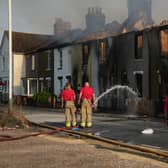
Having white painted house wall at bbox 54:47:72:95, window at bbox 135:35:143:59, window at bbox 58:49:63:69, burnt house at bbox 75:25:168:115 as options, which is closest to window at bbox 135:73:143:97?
burnt house at bbox 75:25:168:115

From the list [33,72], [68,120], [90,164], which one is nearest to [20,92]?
[33,72]

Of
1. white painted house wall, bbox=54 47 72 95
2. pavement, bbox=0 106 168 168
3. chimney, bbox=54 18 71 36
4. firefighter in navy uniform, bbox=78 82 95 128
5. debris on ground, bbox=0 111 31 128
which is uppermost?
chimney, bbox=54 18 71 36

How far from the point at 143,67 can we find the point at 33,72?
1919 centimetres

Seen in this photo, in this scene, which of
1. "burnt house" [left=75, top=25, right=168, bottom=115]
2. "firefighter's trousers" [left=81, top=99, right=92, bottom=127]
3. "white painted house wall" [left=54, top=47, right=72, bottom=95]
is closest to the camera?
"firefighter's trousers" [left=81, top=99, right=92, bottom=127]

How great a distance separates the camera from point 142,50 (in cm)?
2803

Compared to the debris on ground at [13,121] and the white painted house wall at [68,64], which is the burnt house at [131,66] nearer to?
the white painted house wall at [68,64]

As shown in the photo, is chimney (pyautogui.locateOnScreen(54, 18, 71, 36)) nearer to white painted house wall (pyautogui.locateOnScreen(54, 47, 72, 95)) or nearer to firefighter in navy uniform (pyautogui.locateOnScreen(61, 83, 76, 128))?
white painted house wall (pyautogui.locateOnScreen(54, 47, 72, 95))

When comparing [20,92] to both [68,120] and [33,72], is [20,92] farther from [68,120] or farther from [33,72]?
[68,120]

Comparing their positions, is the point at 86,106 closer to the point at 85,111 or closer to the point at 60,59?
the point at 85,111

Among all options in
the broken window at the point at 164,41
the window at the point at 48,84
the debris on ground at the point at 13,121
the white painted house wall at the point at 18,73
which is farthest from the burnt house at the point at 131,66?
the white painted house wall at the point at 18,73

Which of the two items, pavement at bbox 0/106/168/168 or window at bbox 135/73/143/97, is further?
window at bbox 135/73/143/97

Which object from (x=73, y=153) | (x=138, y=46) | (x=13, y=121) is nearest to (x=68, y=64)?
(x=138, y=46)

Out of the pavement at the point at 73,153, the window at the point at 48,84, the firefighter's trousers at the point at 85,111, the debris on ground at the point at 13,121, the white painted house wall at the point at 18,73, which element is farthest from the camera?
the white painted house wall at the point at 18,73

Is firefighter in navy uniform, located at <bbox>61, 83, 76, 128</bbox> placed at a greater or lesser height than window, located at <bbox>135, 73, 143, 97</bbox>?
lesser
